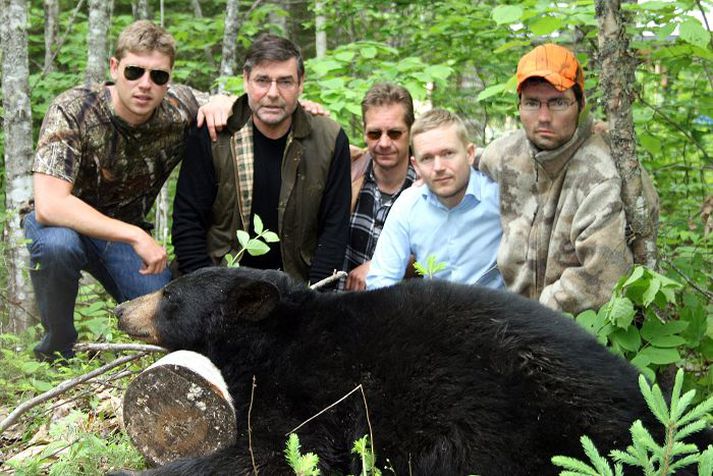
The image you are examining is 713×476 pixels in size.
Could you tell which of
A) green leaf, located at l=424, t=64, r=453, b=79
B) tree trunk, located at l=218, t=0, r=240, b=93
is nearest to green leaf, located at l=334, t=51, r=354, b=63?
green leaf, located at l=424, t=64, r=453, b=79

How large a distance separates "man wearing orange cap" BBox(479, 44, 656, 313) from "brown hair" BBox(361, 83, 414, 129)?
133 cm

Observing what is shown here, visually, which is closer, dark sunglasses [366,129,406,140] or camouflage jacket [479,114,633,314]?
camouflage jacket [479,114,633,314]

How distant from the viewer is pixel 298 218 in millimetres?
6195

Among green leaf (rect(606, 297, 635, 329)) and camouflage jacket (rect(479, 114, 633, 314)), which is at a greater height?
camouflage jacket (rect(479, 114, 633, 314))

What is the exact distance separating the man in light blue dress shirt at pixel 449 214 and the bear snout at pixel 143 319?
62.2 inches

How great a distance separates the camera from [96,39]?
8.20 metres

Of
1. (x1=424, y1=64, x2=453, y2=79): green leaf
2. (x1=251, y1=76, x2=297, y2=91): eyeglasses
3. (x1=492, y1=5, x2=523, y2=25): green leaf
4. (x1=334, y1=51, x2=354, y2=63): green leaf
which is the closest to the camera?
(x1=492, y1=5, x2=523, y2=25): green leaf

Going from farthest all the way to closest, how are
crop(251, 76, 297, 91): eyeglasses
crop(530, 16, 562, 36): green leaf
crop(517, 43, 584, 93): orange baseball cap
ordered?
crop(251, 76, 297, 91): eyeglasses, crop(530, 16, 562, 36): green leaf, crop(517, 43, 584, 93): orange baseball cap

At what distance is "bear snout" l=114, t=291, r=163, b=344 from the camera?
4.17 m

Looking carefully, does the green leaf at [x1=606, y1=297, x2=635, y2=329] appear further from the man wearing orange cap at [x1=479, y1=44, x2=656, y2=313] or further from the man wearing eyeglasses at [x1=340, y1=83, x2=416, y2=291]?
the man wearing eyeglasses at [x1=340, y1=83, x2=416, y2=291]

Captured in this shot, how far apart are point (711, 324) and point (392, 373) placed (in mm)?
2071

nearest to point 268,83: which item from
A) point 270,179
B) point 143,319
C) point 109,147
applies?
point 270,179

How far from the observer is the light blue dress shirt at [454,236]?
5.22 meters

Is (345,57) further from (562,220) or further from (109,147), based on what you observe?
(562,220)
